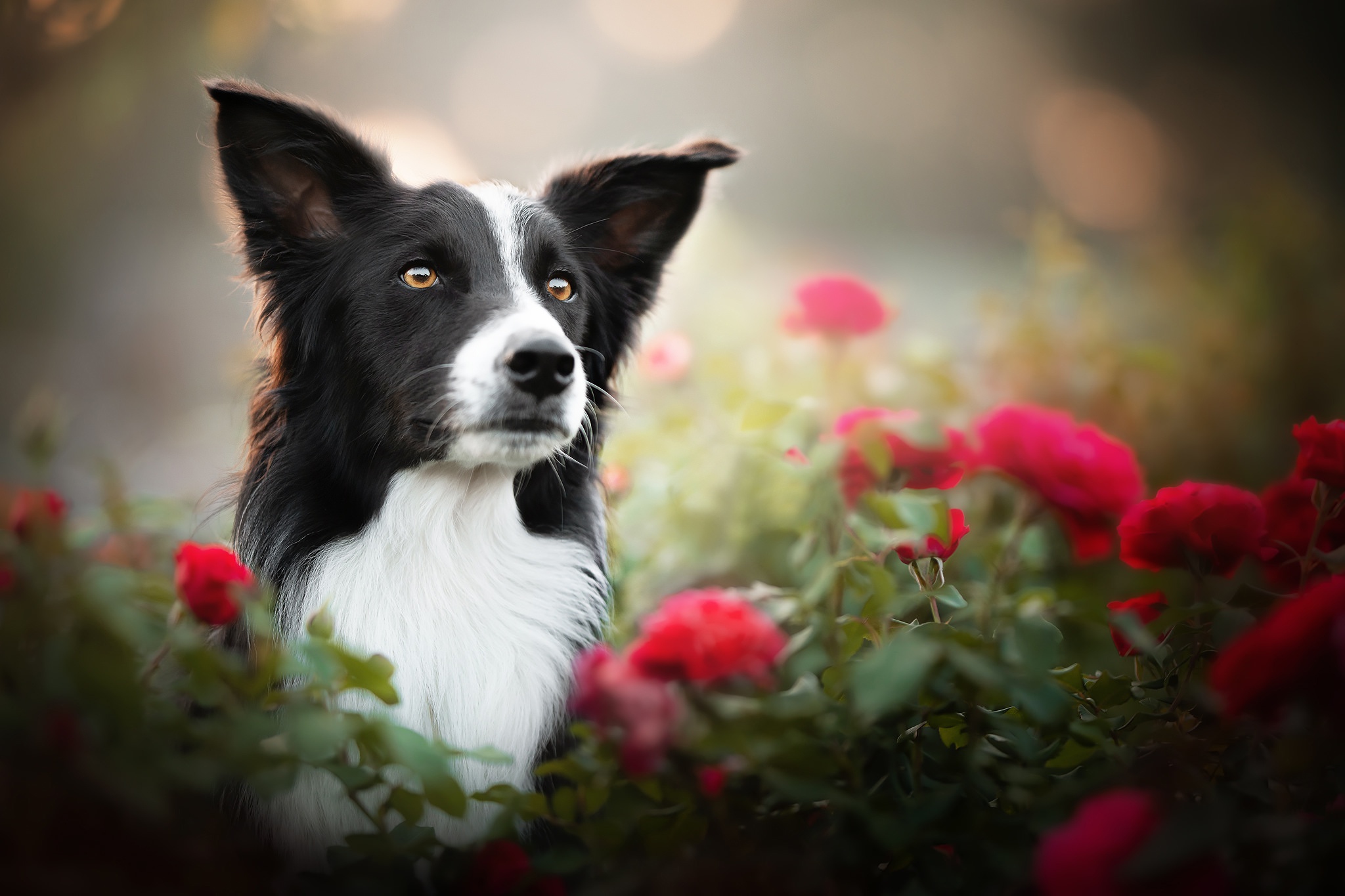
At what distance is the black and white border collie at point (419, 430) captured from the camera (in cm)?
222

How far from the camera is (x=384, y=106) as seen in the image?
21.8ft

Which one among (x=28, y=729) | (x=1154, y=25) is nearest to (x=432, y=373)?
(x=28, y=729)

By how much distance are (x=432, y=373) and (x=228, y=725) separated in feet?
3.59

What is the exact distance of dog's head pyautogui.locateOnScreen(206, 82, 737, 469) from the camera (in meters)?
2.20

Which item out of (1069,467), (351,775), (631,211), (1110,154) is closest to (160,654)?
(351,775)

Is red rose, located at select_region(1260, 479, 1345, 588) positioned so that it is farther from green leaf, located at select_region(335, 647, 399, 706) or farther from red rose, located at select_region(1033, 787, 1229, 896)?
green leaf, located at select_region(335, 647, 399, 706)

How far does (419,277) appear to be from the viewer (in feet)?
7.91

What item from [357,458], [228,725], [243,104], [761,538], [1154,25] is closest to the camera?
[228,725]

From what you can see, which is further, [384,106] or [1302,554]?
[384,106]

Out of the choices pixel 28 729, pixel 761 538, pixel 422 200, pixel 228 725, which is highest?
pixel 422 200

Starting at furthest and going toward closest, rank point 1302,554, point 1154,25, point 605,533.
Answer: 1. point 1154,25
2. point 605,533
3. point 1302,554

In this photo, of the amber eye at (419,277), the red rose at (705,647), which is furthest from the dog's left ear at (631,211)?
the red rose at (705,647)

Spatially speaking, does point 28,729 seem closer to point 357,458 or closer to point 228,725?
point 228,725

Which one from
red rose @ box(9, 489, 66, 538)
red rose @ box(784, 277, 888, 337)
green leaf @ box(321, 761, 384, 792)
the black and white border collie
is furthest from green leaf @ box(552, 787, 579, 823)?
red rose @ box(784, 277, 888, 337)
